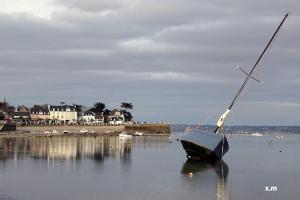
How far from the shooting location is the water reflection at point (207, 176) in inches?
1591

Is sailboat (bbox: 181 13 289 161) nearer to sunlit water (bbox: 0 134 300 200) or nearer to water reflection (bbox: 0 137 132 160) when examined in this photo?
sunlit water (bbox: 0 134 300 200)

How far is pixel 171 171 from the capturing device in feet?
175

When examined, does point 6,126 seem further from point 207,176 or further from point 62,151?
point 207,176

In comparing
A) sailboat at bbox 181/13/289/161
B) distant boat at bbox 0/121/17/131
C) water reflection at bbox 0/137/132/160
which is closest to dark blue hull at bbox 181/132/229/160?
sailboat at bbox 181/13/289/161

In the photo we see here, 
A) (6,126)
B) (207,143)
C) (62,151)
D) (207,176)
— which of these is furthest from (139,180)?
(6,126)

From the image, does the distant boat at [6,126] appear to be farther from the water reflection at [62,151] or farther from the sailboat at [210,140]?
the sailboat at [210,140]

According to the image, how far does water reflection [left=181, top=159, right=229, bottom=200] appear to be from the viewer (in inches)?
1591

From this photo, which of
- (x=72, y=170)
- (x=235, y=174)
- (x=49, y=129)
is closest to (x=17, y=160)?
(x=72, y=170)

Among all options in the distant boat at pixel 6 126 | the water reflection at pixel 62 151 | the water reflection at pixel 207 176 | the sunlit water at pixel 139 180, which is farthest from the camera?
the distant boat at pixel 6 126

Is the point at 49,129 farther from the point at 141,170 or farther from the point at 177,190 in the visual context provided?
the point at 177,190

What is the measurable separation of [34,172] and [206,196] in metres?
18.0

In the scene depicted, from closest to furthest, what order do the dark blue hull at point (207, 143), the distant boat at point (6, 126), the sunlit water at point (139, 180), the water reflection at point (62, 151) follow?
the sunlit water at point (139, 180)
the dark blue hull at point (207, 143)
the water reflection at point (62, 151)
the distant boat at point (6, 126)

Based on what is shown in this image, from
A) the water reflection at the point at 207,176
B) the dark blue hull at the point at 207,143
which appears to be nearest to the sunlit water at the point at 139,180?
the water reflection at the point at 207,176

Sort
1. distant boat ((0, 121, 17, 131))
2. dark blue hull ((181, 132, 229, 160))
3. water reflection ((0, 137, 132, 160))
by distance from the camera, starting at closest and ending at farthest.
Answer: dark blue hull ((181, 132, 229, 160)), water reflection ((0, 137, 132, 160)), distant boat ((0, 121, 17, 131))
